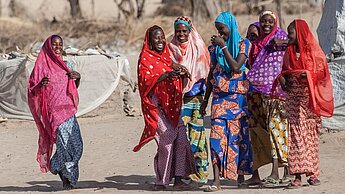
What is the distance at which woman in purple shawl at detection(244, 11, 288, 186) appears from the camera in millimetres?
7992

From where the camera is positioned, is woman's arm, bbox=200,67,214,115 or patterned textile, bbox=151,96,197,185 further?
patterned textile, bbox=151,96,197,185

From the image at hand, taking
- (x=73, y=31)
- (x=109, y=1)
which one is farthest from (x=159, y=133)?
(x=109, y=1)

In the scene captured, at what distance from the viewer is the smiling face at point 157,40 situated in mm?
8102

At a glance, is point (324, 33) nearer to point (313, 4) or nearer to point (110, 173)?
point (110, 173)

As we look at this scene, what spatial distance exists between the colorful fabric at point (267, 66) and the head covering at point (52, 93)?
1661 millimetres

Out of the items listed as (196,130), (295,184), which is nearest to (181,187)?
(196,130)

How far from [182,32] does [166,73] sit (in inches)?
16.3

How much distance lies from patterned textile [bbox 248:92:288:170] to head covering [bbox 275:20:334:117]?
322 mm

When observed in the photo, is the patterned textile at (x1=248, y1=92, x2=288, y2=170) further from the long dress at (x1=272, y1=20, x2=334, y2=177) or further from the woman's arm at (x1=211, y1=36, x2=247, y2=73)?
the woman's arm at (x1=211, y1=36, x2=247, y2=73)

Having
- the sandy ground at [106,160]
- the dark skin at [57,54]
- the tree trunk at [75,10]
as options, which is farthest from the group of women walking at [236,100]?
the tree trunk at [75,10]

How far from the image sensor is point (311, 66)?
25.7 ft

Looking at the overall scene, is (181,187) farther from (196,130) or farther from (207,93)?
(207,93)

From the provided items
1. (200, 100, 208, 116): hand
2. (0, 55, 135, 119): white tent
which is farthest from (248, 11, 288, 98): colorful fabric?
(0, 55, 135, 119): white tent

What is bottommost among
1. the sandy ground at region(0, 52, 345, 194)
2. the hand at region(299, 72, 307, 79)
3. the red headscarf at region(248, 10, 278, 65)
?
the sandy ground at region(0, 52, 345, 194)
